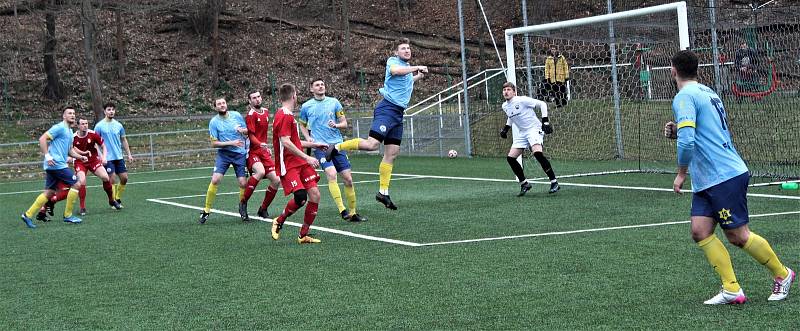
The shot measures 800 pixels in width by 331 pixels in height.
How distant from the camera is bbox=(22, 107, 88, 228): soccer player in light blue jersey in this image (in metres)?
15.6

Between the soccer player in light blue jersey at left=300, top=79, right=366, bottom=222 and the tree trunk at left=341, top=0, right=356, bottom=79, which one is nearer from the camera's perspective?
the soccer player in light blue jersey at left=300, top=79, right=366, bottom=222

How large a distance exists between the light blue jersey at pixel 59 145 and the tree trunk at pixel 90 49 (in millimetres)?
20200

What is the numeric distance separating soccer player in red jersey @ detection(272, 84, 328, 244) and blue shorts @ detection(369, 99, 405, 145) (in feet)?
7.14

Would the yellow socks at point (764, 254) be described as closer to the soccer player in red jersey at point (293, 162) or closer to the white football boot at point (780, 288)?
the white football boot at point (780, 288)

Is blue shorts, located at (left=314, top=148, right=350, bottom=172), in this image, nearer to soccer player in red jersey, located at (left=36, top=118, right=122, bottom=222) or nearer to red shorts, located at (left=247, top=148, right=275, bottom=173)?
red shorts, located at (left=247, top=148, right=275, bottom=173)

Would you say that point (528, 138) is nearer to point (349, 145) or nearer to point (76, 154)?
point (349, 145)

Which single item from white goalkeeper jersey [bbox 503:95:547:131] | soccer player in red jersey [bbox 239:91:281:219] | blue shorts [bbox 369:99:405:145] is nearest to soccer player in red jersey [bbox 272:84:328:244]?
blue shorts [bbox 369:99:405:145]

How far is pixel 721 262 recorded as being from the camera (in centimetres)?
685

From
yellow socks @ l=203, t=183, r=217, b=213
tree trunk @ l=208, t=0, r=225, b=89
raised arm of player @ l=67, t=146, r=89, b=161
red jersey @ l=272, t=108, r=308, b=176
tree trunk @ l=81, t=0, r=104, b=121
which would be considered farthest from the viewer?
tree trunk @ l=208, t=0, r=225, b=89

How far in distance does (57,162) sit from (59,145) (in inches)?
10.7

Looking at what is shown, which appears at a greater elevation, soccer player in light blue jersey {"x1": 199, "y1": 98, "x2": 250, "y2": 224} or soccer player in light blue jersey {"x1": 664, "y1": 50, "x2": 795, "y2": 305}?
soccer player in light blue jersey {"x1": 199, "y1": 98, "x2": 250, "y2": 224}

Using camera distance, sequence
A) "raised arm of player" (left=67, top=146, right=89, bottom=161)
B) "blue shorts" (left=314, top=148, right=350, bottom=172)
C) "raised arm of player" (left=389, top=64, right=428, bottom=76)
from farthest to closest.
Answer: "raised arm of player" (left=67, top=146, right=89, bottom=161) → "blue shorts" (left=314, top=148, right=350, bottom=172) → "raised arm of player" (left=389, top=64, right=428, bottom=76)

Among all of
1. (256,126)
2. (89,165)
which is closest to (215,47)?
(89,165)

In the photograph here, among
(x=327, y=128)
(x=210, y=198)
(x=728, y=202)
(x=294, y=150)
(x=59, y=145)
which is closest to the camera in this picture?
(x=728, y=202)
